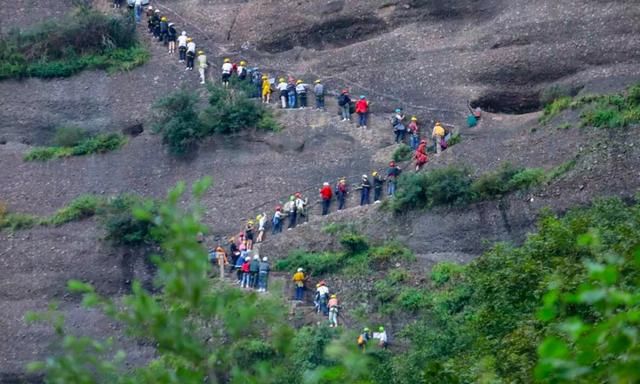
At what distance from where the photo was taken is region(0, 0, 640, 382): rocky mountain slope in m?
32.9

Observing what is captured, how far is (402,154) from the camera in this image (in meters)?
36.5

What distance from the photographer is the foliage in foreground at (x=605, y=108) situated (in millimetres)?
32372

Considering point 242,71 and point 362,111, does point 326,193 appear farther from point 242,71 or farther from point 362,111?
point 242,71

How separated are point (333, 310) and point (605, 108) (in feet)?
26.3

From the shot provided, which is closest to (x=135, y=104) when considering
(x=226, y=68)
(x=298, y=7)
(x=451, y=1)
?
(x=226, y=68)

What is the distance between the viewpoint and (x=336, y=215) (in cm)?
3472

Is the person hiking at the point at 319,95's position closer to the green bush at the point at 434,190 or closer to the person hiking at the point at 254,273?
the green bush at the point at 434,190

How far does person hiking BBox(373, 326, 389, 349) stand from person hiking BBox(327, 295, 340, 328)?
3.67 ft

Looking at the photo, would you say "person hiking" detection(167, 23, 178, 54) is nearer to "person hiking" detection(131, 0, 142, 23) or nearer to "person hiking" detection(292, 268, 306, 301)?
"person hiking" detection(131, 0, 142, 23)

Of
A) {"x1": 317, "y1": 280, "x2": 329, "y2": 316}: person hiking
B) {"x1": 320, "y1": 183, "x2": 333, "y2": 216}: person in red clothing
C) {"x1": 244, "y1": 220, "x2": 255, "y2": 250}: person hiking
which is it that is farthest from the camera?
{"x1": 320, "y1": 183, "x2": 333, "y2": 216}: person in red clothing

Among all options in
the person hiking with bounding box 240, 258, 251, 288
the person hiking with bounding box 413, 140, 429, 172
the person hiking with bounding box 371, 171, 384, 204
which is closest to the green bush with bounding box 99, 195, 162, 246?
the person hiking with bounding box 240, 258, 251, 288

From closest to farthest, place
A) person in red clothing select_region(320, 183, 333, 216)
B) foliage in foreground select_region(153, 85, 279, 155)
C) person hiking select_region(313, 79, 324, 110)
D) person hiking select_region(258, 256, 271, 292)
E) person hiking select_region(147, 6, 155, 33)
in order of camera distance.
A: person hiking select_region(258, 256, 271, 292) < person in red clothing select_region(320, 183, 333, 216) < person hiking select_region(313, 79, 324, 110) < foliage in foreground select_region(153, 85, 279, 155) < person hiking select_region(147, 6, 155, 33)

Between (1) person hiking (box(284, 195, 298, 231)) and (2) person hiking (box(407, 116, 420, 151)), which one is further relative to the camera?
(2) person hiking (box(407, 116, 420, 151))

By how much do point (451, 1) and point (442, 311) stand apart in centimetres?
1467
